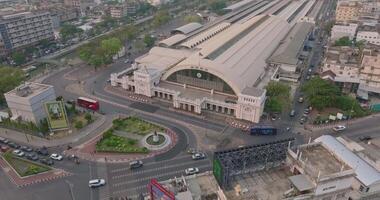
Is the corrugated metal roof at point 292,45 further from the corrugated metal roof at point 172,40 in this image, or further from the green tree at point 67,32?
the green tree at point 67,32

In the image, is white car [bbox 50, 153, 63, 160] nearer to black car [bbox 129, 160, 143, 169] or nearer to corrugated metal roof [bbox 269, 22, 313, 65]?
black car [bbox 129, 160, 143, 169]

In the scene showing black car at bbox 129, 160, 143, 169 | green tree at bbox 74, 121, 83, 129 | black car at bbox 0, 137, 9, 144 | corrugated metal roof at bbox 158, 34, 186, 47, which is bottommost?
black car at bbox 129, 160, 143, 169

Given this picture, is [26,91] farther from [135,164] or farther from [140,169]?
[140,169]

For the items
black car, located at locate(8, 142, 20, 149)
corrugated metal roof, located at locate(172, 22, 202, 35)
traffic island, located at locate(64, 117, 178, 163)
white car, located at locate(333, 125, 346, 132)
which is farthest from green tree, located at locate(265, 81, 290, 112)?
black car, located at locate(8, 142, 20, 149)

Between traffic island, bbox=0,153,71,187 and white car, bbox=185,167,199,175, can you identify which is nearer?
traffic island, bbox=0,153,71,187

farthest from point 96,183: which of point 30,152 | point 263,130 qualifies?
point 263,130

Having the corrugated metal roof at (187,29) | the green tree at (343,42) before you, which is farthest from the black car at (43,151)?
the green tree at (343,42)
